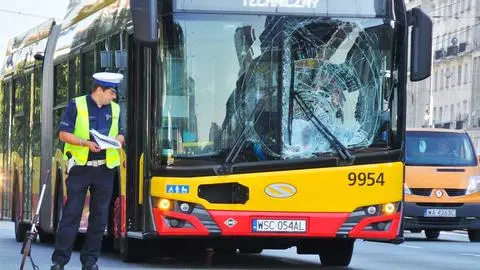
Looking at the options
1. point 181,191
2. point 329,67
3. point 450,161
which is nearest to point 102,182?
point 181,191

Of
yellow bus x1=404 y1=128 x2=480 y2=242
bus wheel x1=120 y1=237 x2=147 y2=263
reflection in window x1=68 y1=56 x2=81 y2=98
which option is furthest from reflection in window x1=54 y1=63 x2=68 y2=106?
yellow bus x1=404 y1=128 x2=480 y2=242

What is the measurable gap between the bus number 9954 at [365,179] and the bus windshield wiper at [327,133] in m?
0.18

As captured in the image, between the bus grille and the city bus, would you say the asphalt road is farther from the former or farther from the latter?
the bus grille

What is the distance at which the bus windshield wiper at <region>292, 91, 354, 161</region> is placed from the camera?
1546 cm

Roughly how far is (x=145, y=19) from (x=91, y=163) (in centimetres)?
205

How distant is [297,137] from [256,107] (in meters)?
0.50

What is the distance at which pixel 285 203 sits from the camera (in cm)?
1544

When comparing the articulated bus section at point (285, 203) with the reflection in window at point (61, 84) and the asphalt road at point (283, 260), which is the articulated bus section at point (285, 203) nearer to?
the asphalt road at point (283, 260)

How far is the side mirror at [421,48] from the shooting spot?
50.6 feet

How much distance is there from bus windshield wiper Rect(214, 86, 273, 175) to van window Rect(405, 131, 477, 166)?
45.1ft

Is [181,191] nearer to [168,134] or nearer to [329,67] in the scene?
[168,134]

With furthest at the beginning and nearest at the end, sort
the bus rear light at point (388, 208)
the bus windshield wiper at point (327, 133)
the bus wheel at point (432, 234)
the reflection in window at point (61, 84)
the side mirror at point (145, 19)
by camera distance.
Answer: the bus wheel at point (432, 234) → the reflection in window at point (61, 84) → the bus rear light at point (388, 208) → the bus windshield wiper at point (327, 133) → the side mirror at point (145, 19)

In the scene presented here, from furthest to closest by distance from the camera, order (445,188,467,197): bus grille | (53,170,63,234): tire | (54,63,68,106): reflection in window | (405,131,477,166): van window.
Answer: (405,131,477,166): van window → (445,188,467,197): bus grille → (54,63,68,106): reflection in window → (53,170,63,234): tire

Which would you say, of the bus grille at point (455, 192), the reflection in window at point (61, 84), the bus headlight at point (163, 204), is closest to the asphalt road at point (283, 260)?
the bus headlight at point (163, 204)
